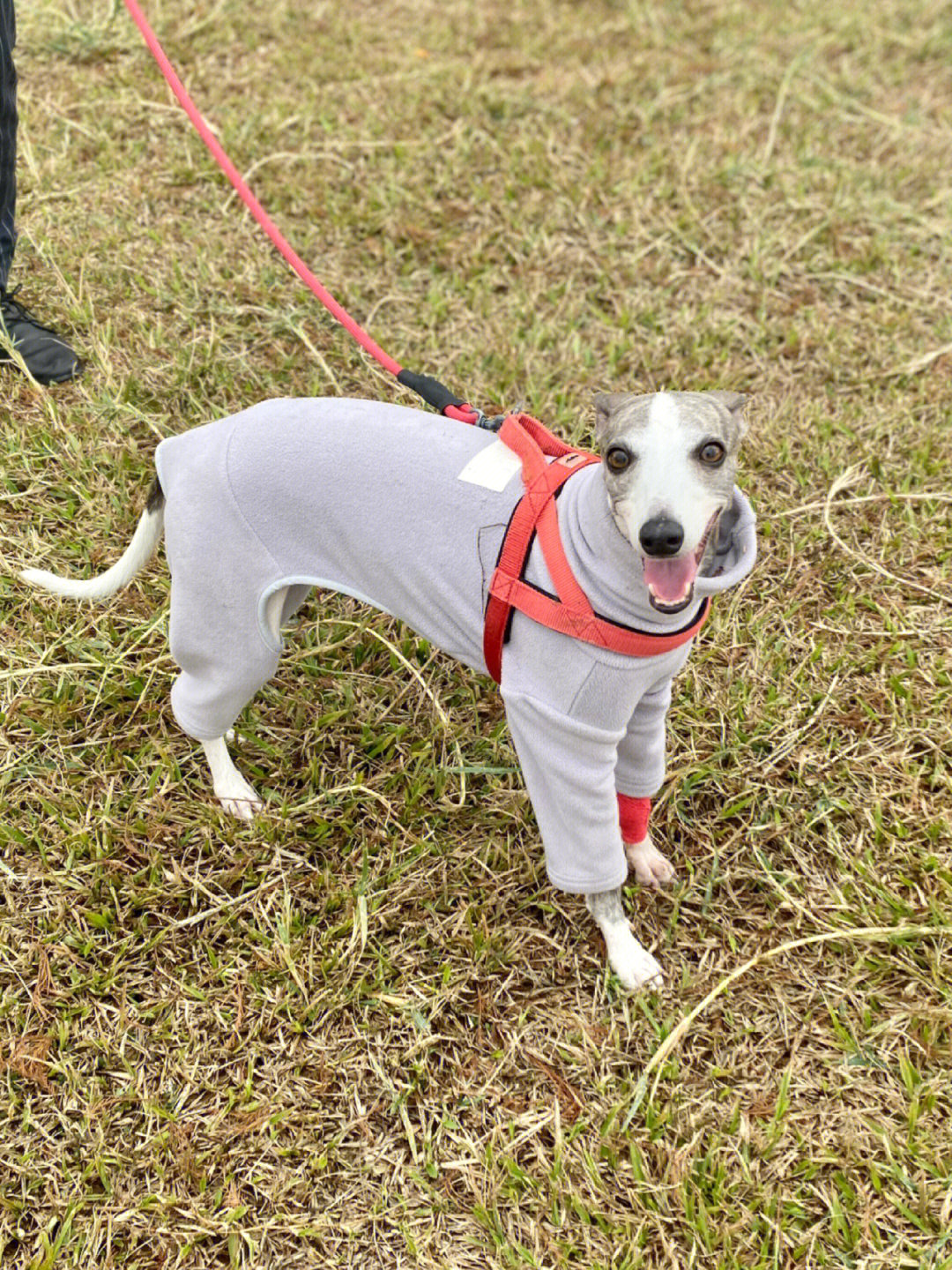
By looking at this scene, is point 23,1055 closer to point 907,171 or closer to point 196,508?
point 196,508

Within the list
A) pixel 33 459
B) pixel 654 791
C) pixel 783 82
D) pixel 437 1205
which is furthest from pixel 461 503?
pixel 783 82

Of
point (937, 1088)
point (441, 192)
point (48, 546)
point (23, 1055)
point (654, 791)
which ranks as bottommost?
point (937, 1088)

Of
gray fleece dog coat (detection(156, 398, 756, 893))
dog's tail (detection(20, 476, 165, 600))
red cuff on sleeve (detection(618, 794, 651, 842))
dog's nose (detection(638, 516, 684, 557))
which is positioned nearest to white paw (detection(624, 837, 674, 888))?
red cuff on sleeve (detection(618, 794, 651, 842))

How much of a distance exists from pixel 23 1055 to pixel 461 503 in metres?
1.56

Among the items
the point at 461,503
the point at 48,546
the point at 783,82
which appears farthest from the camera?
the point at 783,82

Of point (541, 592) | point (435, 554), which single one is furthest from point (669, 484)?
point (435, 554)

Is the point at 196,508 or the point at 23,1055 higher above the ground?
the point at 196,508

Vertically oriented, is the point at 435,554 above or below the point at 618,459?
below

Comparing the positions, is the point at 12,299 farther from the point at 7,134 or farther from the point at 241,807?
the point at 241,807

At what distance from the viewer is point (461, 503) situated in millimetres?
2137

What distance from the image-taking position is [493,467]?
2.18m

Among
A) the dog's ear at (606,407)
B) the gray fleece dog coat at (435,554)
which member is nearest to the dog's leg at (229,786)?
the gray fleece dog coat at (435,554)

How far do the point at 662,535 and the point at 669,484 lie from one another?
117mm

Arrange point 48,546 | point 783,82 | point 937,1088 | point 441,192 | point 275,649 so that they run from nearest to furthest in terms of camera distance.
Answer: point 937,1088 < point 275,649 < point 48,546 < point 441,192 < point 783,82
